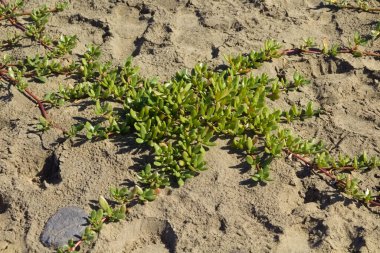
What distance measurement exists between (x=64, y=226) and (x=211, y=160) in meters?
1.04

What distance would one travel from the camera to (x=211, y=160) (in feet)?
12.2

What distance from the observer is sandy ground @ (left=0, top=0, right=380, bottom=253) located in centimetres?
329

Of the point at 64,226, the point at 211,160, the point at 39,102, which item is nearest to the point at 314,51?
the point at 211,160

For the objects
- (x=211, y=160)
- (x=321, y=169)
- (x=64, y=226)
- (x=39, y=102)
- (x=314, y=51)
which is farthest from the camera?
(x=314, y=51)

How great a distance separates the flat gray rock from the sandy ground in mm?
49

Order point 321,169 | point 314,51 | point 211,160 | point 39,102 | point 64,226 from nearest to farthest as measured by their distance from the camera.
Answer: point 64,226, point 321,169, point 211,160, point 39,102, point 314,51

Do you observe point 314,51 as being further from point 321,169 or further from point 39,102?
point 39,102

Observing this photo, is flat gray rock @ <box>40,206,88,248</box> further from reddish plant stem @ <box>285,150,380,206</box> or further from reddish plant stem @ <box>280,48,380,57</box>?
reddish plant stem @ <box>280,48,380,57</box>

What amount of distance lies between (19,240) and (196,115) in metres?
1.41

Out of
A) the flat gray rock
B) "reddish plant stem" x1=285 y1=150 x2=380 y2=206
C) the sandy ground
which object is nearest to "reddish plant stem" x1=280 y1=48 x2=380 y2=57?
the sandy ground

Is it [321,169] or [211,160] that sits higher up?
[321,169]

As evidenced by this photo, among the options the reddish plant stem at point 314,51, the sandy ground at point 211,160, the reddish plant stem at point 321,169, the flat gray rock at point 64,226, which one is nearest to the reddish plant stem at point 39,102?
the sandy ground at point 211,160

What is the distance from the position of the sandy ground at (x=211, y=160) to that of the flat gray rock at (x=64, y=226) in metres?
0.05

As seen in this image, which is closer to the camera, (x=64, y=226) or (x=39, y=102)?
(x=64, y=226)
